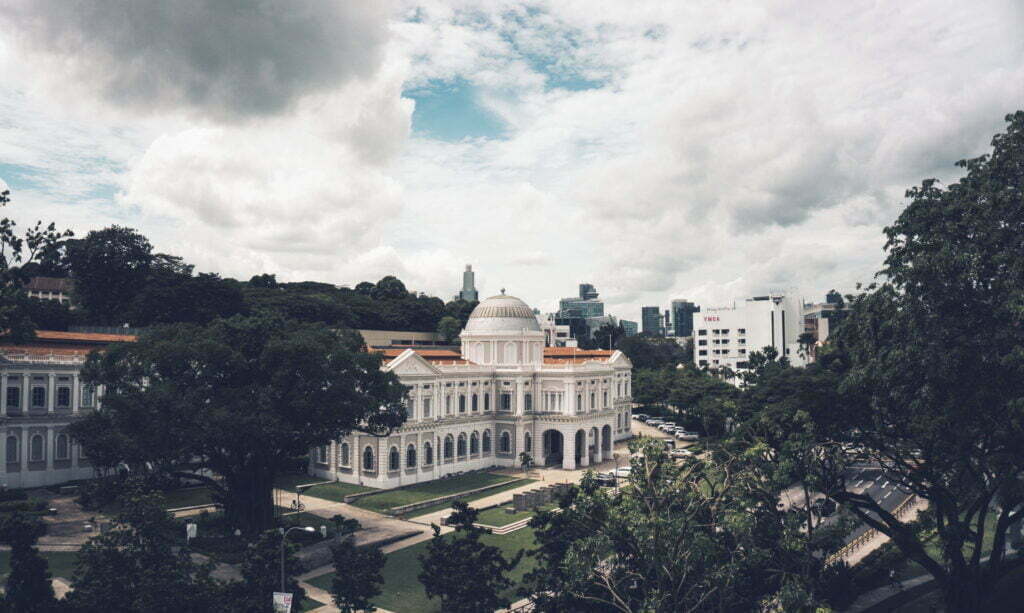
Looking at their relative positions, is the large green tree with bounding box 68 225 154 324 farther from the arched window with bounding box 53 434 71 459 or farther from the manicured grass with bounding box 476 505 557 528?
the manicured grass with bounding box 476 505 557 528

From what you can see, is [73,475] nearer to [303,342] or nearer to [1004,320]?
[303,342]

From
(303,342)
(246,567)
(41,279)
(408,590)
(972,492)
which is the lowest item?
(408,590)

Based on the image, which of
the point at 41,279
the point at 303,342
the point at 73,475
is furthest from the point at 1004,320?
the point at 41,279

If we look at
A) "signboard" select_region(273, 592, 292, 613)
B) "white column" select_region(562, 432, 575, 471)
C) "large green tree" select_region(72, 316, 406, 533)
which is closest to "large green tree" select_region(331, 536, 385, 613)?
"signboard" select_region(273, 592, 292, 613)

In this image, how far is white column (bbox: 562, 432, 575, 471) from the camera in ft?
200

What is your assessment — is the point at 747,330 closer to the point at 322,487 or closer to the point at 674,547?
the point at 322,487

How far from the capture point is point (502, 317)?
65.6 meters

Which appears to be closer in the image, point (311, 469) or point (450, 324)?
point (311, 469)

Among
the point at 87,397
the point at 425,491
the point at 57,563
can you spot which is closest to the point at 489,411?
the point at 425,491

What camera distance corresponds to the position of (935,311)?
25.0 m

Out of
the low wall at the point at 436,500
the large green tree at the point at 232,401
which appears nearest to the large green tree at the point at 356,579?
the large green tree at the point at 232,401

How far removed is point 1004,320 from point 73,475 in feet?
176

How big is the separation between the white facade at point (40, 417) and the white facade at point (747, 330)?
93099 millimetres

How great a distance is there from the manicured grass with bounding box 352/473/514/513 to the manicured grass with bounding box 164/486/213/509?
9521mm
